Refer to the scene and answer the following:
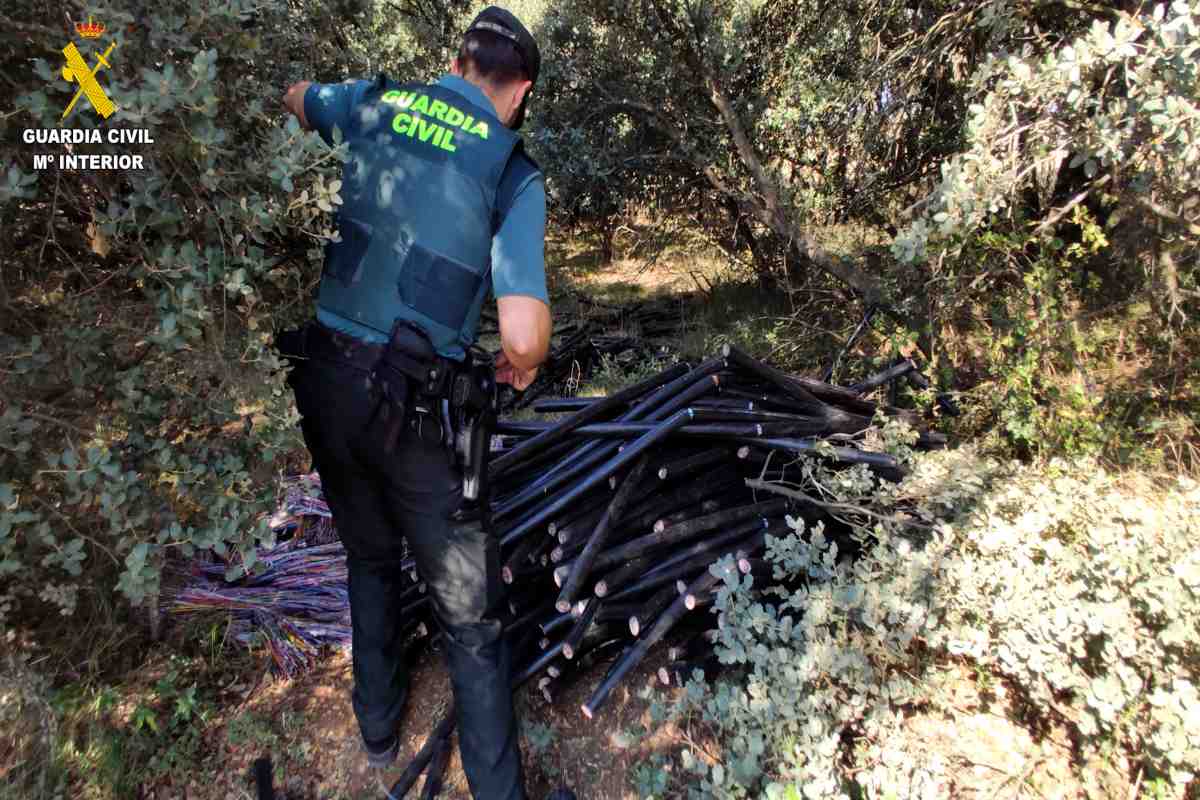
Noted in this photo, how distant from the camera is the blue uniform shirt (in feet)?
6.63

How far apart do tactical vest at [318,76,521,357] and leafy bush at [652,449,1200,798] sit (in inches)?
52.5

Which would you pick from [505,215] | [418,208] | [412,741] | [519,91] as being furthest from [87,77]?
[412,741]

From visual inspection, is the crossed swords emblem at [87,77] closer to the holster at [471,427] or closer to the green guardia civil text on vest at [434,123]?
the green guardia civil text on vest at [434,123]

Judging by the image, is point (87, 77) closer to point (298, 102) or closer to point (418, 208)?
point (298, 102)

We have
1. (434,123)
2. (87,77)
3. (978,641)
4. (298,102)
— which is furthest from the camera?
(298,102)

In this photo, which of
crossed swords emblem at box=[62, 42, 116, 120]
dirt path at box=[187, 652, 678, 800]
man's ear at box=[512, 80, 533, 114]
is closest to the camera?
crossed swords emblem at box=[62, 42, 116, 120]

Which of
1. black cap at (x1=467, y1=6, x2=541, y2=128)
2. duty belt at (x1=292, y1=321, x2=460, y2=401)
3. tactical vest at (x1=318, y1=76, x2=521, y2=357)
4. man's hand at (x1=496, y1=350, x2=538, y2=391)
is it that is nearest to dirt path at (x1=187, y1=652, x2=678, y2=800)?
man's hand at (x1=496, y1=350, x2=538, y2=391)

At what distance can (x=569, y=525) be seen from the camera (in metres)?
2.64

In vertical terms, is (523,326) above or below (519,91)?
below

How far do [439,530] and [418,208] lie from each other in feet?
3.40

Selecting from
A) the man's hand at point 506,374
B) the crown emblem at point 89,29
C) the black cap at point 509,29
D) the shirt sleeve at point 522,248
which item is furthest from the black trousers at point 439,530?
the black cap at point 509,29

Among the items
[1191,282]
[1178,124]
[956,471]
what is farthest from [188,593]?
[1191,282]

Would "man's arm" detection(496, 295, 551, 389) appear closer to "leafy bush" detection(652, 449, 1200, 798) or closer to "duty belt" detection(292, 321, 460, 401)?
"duty belt" detection(292, 321, 460, 401)

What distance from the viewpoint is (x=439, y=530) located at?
2197 millimetres
